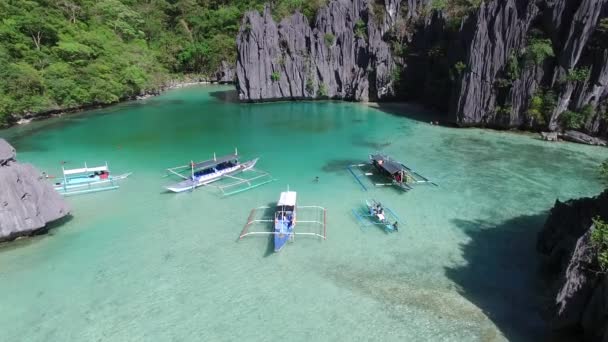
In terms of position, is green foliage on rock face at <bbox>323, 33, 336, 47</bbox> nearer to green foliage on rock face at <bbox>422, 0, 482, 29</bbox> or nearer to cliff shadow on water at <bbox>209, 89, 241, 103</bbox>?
green foliage on rock face at <bbox>422, 0, 482, 29</bbox>

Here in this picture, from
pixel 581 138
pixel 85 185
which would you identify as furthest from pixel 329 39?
pixel 85 185

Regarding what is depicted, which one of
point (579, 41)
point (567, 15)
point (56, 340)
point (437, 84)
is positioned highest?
point (567, 15)

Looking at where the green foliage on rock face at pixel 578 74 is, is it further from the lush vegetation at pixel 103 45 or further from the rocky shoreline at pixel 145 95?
the rocky shoreline at pixel 145 95

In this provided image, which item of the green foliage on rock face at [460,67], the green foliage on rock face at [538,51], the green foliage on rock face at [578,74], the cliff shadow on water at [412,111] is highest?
the green foliage on rock face at [538,51]

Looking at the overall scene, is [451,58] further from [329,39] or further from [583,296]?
[583,296]

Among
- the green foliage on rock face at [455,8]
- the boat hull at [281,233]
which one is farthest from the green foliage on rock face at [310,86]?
the boat hull at [281,233]

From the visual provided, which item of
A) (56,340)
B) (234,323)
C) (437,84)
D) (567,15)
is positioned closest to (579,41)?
(567,15)

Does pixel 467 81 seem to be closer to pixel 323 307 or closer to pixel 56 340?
pixel 323 307
